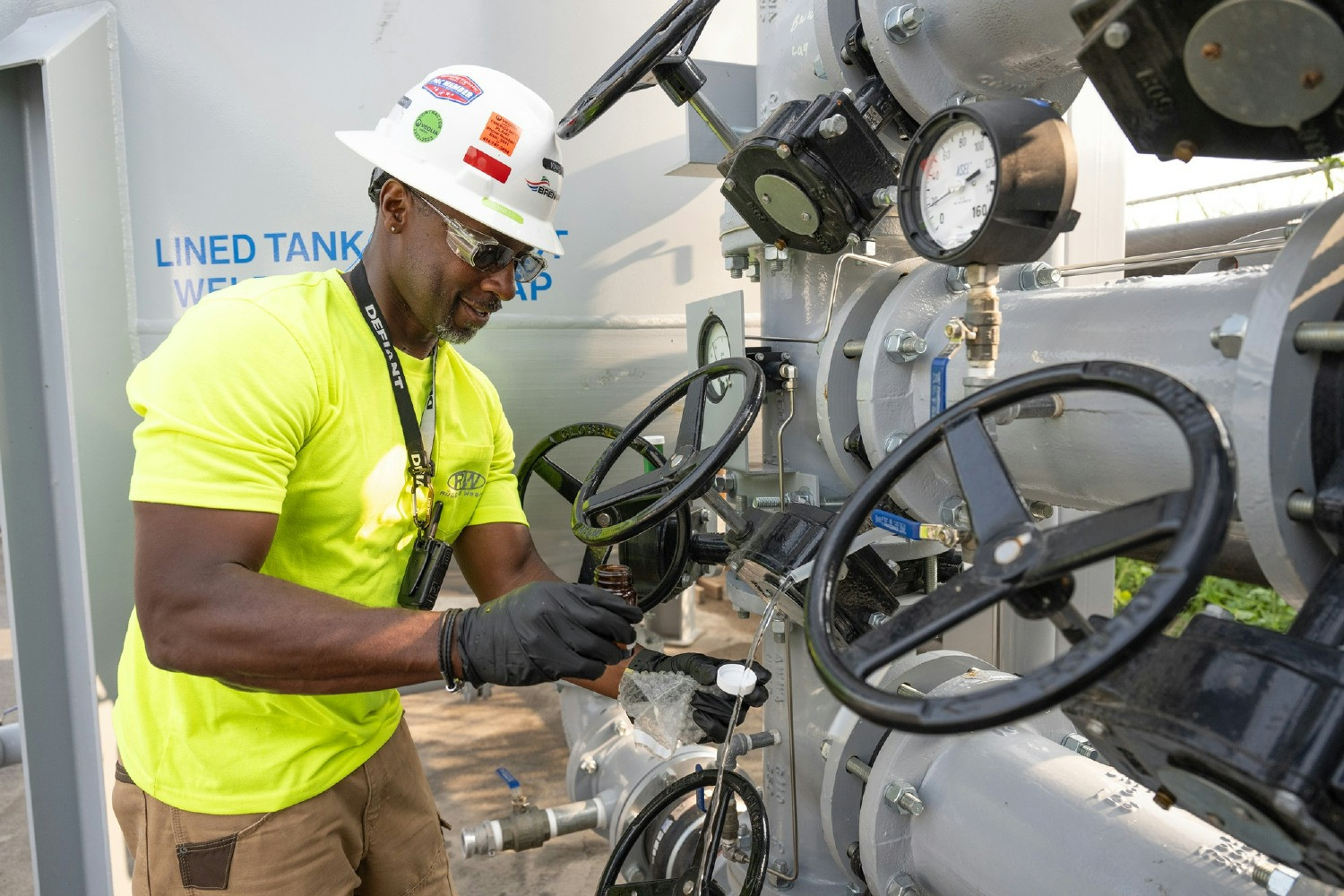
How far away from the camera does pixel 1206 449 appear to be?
1.81ft

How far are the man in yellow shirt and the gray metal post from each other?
0.50m

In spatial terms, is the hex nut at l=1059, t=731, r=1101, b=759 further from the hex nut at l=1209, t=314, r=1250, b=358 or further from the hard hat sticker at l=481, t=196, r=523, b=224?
the hard hat sticker at l=481, t=196, r=523, b=224

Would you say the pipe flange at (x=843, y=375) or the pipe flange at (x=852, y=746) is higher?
the pipe flange at (x=843, y=375)

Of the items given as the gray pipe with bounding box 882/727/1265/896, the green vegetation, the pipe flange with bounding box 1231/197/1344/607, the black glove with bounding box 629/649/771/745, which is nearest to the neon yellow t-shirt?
the black glove with bounding box 629/649/771/745

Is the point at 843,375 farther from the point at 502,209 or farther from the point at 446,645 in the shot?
the point at 446,645

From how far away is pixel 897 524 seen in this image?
116cm

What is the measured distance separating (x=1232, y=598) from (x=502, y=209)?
355cm

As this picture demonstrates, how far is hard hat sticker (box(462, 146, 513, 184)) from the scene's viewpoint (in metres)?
1.21

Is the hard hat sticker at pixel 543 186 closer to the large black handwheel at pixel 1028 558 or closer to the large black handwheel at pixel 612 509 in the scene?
the large black handwheel at pixel 612 509

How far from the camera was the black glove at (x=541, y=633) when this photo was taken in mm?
983

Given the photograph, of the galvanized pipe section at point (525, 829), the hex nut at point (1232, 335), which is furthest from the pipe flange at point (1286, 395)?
the galvanized pipe section at point (525, 829)

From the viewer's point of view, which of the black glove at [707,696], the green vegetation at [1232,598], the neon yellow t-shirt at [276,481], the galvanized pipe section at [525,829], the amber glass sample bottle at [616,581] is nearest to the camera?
the neon yellow t-shirt at [276,481]

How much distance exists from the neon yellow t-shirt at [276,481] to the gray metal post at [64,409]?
1.61ft

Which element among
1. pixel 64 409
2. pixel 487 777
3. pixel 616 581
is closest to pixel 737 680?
pixel 616 581
